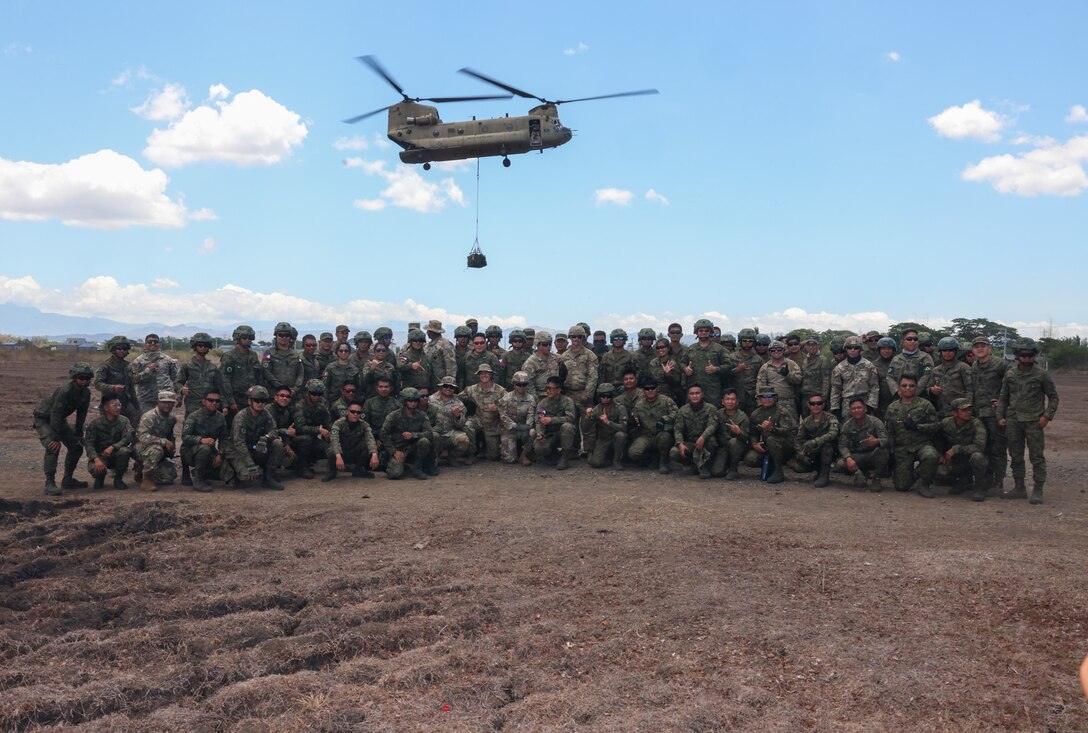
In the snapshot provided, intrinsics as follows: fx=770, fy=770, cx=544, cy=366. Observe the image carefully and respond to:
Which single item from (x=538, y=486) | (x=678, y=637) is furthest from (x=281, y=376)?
(x=678, y=637)

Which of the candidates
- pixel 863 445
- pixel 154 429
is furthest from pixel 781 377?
pixel 154 429

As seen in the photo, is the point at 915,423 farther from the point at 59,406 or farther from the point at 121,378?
the point at 59,406

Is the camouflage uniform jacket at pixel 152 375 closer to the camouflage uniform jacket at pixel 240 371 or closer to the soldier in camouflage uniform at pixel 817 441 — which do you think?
the camouflage uniform jacket at pixel 240 371

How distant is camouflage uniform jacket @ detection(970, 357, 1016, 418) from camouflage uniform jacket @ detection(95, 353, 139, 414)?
36.1 ft

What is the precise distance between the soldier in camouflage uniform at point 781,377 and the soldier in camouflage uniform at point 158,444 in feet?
25.6

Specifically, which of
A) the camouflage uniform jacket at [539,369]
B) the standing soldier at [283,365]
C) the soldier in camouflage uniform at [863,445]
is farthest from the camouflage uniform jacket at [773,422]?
the standing soldier at [283,365]

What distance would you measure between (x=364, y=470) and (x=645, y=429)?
3.95m

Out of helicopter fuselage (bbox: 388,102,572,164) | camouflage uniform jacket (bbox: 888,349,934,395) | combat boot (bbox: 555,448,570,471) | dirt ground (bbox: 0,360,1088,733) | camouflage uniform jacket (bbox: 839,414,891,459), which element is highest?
helicopter fuselage (bbox: 388,102,572,164)

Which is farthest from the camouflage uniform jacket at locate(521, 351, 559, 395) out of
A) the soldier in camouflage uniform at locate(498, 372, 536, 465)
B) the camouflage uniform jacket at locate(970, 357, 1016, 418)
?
the camouflage uniform jacket at locate(970, 357, 1016, 418)

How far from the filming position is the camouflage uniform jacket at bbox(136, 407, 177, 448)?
31.0 feet

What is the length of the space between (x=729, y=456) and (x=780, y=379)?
1.39 meters

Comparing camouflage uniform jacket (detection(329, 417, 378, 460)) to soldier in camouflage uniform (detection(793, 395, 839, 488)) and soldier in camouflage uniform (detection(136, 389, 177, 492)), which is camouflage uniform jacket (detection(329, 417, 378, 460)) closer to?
soldier in camouflage uniform (detection(136, 389, 177, 492))

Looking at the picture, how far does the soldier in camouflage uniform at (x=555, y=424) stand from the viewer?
36.3 feet

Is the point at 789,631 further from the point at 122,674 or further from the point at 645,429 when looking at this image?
the point at 645,429
